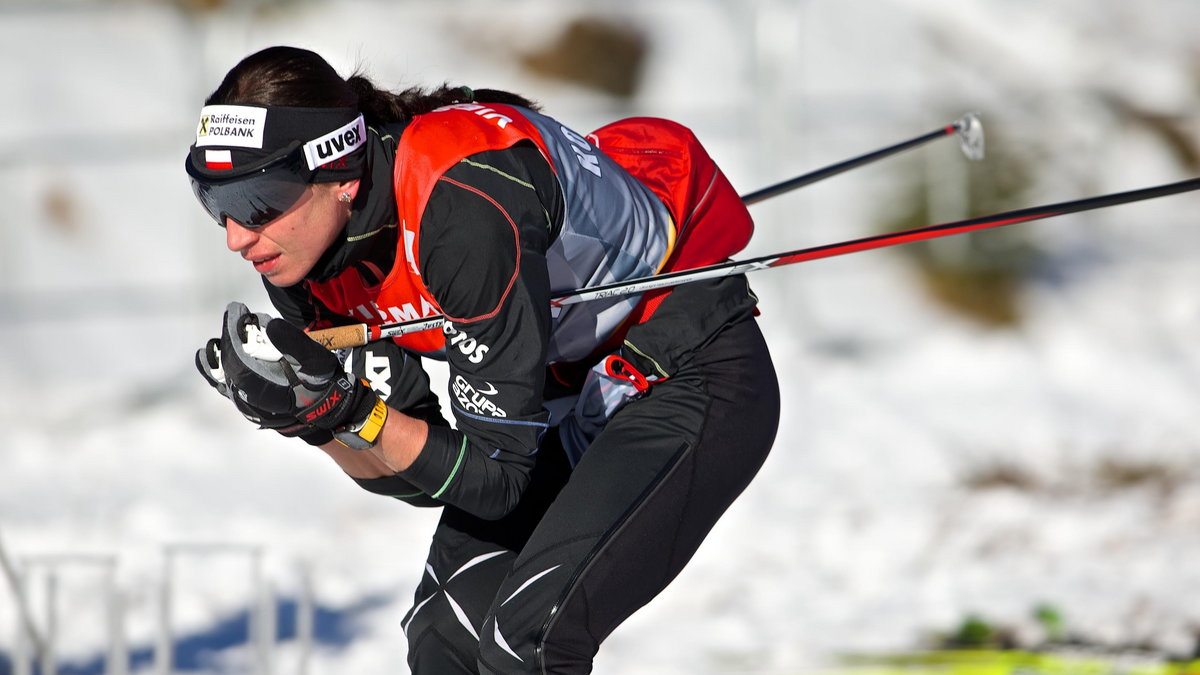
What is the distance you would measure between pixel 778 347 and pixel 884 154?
437 cm

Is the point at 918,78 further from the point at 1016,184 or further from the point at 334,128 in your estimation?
the point at 334,128

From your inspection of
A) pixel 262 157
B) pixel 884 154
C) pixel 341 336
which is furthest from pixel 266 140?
pixel 884 154

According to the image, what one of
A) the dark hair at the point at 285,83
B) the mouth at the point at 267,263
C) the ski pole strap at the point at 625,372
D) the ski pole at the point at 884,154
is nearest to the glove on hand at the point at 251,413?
the mouth at the point at 267,263

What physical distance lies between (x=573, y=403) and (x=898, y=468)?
405 centimetres

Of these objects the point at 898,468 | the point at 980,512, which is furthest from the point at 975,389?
the point at 980,512

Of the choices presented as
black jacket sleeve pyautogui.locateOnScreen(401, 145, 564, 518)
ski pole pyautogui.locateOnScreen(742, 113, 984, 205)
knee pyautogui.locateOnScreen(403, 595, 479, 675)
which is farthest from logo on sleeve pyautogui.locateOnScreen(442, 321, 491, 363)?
ski pole pyautogui.locateOnScreen(742, 113, 984, 205)

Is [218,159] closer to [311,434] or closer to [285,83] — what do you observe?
[285,83]

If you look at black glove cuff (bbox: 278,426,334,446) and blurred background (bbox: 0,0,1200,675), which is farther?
blurred background (bbox: 0,0,1200,675)

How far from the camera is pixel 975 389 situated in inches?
294

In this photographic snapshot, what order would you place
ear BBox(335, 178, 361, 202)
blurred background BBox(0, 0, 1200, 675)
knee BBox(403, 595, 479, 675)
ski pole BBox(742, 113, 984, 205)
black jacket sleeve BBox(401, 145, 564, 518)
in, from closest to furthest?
black jacket sleeve BBox(401, 145, 564, 518) < ear BBox(335, 178, 361, 202) < knee BBox(403, 595, 479, 675) < ski pole BBox(742, 113, 984, 205) < blurred background BBox(0, 0, 1200, 675)

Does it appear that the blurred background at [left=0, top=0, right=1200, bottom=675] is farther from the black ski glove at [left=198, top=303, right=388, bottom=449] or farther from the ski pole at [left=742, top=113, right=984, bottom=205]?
the black ski glove at [left=198, top=303, right=388, bottom=449]

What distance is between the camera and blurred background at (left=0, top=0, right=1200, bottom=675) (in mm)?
4902

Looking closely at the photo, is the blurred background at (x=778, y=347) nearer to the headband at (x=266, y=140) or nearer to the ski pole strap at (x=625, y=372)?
the ski pole strap at (x=625, y=372)

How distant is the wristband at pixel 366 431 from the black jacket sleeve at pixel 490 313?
86 millimetres
